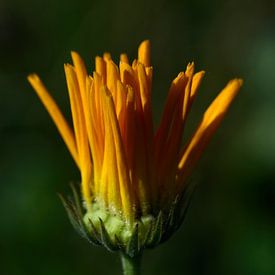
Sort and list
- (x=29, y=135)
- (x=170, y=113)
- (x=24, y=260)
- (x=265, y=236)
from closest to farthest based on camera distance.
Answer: (x=170, y=113)
(x=265, y=236)
(x=24, y=260)
(x=29, y=135)

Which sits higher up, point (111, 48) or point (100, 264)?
point (111, 48)

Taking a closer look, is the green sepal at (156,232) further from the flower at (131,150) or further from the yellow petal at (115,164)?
the yellow petal at (115,164)

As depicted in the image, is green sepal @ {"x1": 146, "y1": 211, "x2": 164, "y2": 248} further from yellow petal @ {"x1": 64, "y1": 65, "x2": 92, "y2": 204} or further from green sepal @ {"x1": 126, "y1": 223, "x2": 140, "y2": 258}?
yellow petal @ {"x1": 64, "y1": 65, "x2": 92, "y2": 204}

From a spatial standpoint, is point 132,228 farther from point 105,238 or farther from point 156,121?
point 156,121

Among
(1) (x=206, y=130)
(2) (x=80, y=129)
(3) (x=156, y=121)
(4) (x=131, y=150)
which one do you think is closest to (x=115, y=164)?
(4) (x=131, y=150)

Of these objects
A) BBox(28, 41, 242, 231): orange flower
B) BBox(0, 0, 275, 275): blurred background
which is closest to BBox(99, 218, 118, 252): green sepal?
BBox(28, 41, 242, 231): orange flower

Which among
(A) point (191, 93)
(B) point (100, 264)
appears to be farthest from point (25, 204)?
(A) point (191, 93)

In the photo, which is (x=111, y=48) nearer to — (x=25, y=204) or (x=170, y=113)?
(x=25, y=204)
